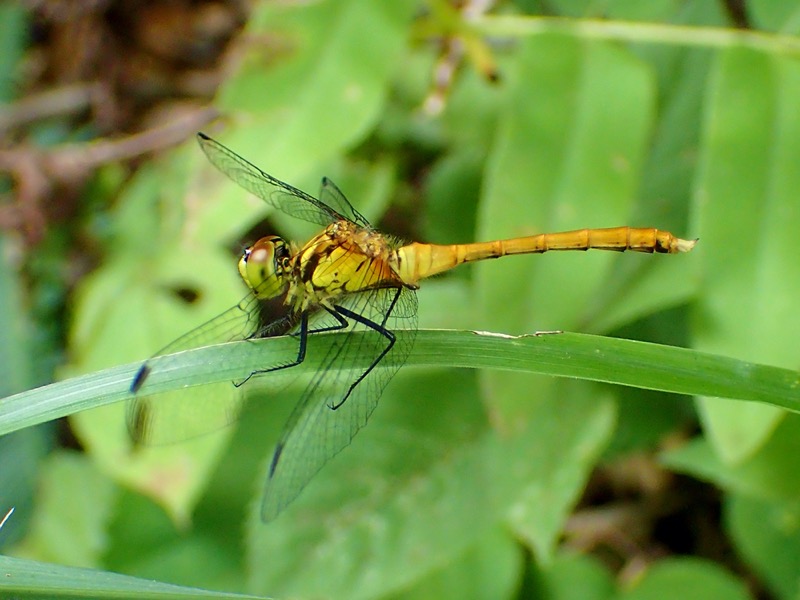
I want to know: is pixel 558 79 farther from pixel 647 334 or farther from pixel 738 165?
pixel 647 334

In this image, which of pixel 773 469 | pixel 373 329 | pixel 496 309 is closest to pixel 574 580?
pixel 773 469

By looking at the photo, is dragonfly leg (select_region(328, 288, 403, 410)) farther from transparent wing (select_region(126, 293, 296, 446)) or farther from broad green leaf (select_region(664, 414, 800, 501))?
broad green leaf (select_region(664, 414, 800, 501))

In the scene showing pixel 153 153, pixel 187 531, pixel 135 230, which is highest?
pixel 153 153

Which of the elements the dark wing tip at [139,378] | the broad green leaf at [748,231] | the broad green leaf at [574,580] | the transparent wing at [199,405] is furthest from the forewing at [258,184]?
the broad green leaf at [574,580]

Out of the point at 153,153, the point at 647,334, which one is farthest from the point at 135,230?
the point at 647,334

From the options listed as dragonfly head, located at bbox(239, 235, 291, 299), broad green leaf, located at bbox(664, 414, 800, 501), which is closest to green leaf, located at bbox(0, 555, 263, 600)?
dragonfly head, located at bbox(239, 235, 291, 299)

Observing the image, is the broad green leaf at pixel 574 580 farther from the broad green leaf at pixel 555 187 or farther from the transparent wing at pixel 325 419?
the transparent wing at pixel 325 419

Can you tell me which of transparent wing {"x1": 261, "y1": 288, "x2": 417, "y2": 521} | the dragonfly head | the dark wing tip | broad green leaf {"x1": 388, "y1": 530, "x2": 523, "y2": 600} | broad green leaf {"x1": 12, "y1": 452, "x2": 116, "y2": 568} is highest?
the dragonfly head
